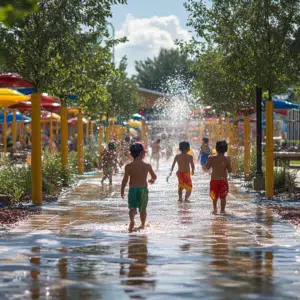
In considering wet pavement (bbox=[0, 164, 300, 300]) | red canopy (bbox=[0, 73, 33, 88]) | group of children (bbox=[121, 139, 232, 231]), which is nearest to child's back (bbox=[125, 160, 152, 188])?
group of children (bbox=[121, 139, 232, 231])

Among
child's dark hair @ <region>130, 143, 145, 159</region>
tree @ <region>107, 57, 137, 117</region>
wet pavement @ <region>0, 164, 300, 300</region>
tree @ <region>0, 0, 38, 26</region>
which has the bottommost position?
wet pavement @ <region>0, 164, 300, 300</region>

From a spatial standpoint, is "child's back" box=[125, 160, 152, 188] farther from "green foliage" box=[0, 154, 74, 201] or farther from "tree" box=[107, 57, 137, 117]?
"tree" box=[107, 57, 137, 117]

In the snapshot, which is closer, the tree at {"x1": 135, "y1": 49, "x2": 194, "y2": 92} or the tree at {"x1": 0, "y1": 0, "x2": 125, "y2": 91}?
the tree at {"x1": 0, "y1": 0, "x2": 125, "y2": 91}

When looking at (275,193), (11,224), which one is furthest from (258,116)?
(11,224)

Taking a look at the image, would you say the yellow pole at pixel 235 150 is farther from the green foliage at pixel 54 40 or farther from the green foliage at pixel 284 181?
the green foliage at pixel 54 40

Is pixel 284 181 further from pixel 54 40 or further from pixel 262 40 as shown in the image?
pixel 54 40

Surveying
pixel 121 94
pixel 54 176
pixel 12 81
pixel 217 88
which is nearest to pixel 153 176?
pixel 12 81

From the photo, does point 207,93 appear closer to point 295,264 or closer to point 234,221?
point 234,221

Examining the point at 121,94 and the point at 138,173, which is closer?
the point at 138,173

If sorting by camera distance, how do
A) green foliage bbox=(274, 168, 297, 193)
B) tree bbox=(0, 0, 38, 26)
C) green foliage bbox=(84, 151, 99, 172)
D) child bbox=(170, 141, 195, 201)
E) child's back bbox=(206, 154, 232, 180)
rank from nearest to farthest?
tree bbox=(0, 0, 38, 26) < child's back bbox=(206, 154, 232, 180) < child bbox=(170, 141, 195, 201) < green foliage bbox=(274, 168, 297, 193) < green foliage bbox=(84, 151, 99, 172)

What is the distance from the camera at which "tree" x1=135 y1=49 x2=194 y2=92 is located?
11494 cm

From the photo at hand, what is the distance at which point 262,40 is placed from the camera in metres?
20.0

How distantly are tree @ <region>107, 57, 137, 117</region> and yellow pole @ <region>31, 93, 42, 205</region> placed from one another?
2473 cm

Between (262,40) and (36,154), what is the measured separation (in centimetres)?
581
